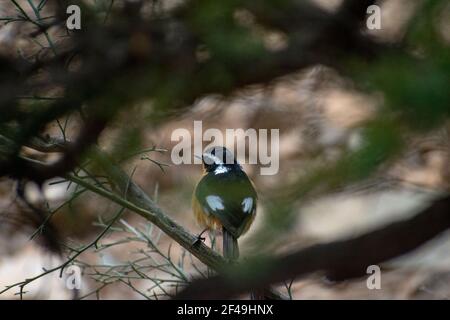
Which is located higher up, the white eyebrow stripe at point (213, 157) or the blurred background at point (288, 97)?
the white eyebrow stripe at point (213, 157)

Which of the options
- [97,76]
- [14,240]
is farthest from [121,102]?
[14,240]

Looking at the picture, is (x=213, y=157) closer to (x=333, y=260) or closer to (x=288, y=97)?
(x=288, y=97)

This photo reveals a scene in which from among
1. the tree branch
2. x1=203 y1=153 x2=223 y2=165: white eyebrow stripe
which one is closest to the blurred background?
the tree branch

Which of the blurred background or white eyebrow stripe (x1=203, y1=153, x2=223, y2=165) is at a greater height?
white eyebrow stripe (x1=203, y1=153, x2=223, y2=165)

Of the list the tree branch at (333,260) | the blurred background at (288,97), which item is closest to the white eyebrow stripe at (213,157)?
the blurred background at (288,97)

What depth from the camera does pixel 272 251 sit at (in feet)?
0.93

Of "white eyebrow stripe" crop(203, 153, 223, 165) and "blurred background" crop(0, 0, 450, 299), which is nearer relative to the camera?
"blurred background" crop(0, 0, 450, 299)

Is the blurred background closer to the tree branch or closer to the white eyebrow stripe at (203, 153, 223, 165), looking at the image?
the tree branch

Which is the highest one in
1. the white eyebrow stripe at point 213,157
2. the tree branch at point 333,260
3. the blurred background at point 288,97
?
the white eyebrow stripe at point 213,157

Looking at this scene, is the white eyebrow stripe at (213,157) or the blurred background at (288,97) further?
the white eyebrow stripe at (213,157)

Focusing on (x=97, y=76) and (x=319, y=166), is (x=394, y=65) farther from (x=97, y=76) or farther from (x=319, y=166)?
(x=97, y=76)

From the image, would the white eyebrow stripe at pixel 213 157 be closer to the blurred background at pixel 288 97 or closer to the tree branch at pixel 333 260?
the blurred background at pixel 288 97

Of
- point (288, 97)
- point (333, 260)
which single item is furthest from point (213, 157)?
point (333, 260)

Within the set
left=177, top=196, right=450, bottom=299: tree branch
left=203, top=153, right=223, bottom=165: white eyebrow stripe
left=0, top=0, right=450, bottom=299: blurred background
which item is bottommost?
left=177, top=196, right=450, bottom=299: tree branch
